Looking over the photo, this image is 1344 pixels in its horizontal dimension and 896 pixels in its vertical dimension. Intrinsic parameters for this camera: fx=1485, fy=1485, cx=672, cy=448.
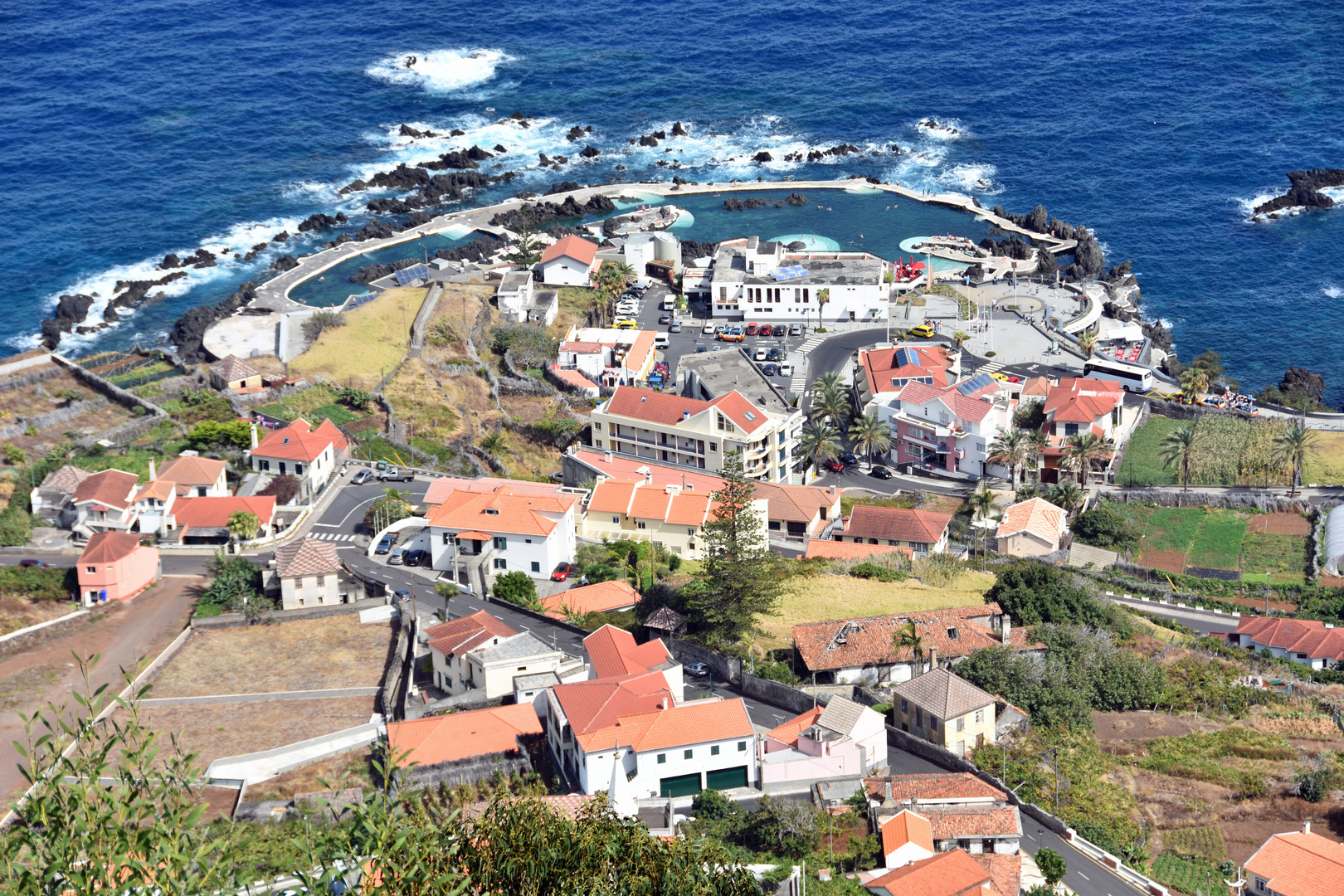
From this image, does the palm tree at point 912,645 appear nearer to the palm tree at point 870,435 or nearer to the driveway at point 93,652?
the driveway at point 93,652

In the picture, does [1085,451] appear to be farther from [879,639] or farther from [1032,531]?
[879,639]

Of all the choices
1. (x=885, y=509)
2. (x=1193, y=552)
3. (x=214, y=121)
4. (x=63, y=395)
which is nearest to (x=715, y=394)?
(x=885, y=509)

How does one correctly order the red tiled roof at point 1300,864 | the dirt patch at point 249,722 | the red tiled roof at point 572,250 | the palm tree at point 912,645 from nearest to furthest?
the red tiled roof at point 1300,864, the dirt patch at point 249,722, the palm tree at point 912,645, the red tiled roof at point 572,250

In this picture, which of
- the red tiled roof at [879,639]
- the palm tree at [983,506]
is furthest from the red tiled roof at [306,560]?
the palm tree at [983,506]

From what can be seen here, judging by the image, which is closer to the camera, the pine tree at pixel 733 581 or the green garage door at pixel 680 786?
the green garage door at pixel 680 786

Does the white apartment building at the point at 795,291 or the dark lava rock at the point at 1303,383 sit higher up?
the white apartment building at the point at 795,291

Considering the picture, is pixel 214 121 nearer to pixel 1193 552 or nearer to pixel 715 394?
pixel 715 394
